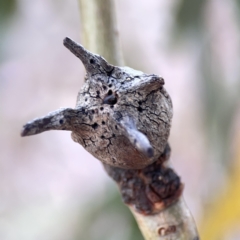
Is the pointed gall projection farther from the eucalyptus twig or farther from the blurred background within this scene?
the blurred background

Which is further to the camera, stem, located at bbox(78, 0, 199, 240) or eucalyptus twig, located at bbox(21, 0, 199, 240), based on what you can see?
stem, located at bbox(78, 0, 199, 240)

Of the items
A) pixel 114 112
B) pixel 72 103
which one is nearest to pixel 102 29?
pixel 114 112

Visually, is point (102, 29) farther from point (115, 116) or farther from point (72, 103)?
point (72, 103)

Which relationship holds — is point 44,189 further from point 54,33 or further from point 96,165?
point 54,33

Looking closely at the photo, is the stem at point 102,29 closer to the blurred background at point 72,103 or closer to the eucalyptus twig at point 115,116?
the eucalyptus twig at point 115,116

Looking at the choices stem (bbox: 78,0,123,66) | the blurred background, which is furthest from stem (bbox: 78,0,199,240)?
the blurred background

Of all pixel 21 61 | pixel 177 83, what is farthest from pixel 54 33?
pixel 177 83
